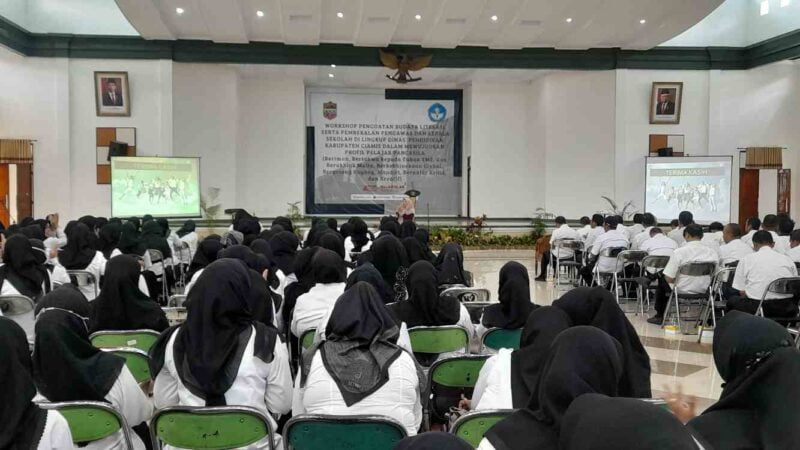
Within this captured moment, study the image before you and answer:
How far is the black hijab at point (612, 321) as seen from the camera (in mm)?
2809

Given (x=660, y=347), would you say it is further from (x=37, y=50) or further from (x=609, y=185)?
(x=37, y=50)

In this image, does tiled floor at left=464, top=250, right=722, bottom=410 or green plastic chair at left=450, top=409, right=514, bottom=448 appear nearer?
green plastic chair at left=450, top=409, right=514, bottom=448

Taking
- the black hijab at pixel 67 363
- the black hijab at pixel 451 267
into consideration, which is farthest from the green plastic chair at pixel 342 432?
the black hijab at pixel 451 267

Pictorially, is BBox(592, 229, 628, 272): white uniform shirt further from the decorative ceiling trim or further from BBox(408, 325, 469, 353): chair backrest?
the decorative ceiling trim

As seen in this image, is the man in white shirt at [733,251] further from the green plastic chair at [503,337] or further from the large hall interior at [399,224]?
the green plastic chair at [503,337]

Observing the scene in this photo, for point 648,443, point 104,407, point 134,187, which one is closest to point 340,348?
point 104,407

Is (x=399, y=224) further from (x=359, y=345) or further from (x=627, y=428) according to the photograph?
(x=627, y=428)

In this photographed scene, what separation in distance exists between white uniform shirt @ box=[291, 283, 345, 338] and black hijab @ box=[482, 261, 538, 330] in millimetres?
926

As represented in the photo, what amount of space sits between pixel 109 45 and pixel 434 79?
7735 mm

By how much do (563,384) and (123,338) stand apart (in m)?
2.82

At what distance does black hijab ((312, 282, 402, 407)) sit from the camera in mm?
2685

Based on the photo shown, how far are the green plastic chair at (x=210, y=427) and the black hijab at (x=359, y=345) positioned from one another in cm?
35

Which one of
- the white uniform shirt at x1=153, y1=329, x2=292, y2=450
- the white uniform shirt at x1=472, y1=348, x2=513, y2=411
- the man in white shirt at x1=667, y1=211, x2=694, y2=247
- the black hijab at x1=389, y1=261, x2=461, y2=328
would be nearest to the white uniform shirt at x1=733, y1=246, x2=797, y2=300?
the man in white shirt at x1=667, y1=211, x2=694, y2=247

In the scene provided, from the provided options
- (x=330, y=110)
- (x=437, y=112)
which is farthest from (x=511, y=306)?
(x=437, y=112)
